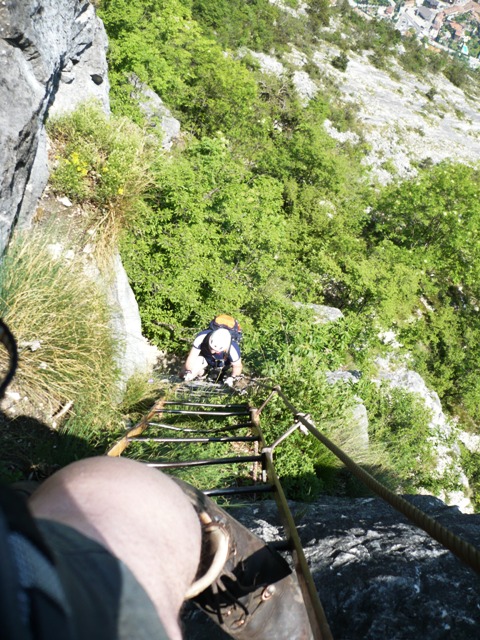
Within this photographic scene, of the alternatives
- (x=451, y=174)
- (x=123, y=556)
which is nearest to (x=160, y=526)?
(x=123, y=556)

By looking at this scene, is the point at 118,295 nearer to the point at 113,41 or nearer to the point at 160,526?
the point at 160,526

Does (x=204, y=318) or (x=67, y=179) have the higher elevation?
(x=67, y=179)

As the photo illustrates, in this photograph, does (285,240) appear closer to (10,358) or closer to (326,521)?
(326,521)

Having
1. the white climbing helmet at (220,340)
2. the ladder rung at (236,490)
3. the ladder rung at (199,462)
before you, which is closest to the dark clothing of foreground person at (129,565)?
the ladder rung at (236,490)

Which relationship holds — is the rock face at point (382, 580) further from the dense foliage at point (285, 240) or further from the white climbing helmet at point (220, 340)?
the white climbing helmet at point (220, 340)

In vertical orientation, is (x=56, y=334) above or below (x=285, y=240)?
above

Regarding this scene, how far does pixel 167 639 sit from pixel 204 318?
7.59 metres

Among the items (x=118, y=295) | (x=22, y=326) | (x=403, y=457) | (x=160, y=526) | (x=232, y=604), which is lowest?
(x=403, y=457)

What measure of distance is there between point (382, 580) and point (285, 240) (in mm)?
11478

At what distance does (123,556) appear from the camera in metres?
0.94

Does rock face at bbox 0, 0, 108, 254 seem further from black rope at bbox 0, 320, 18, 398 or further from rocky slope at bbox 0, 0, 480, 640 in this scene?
black rope at bbox 0, 320, 18, 398

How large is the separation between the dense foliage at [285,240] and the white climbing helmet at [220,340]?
44cm

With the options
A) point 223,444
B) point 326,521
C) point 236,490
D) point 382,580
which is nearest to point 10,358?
point 236,490

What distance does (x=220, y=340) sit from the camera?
20.2ft
